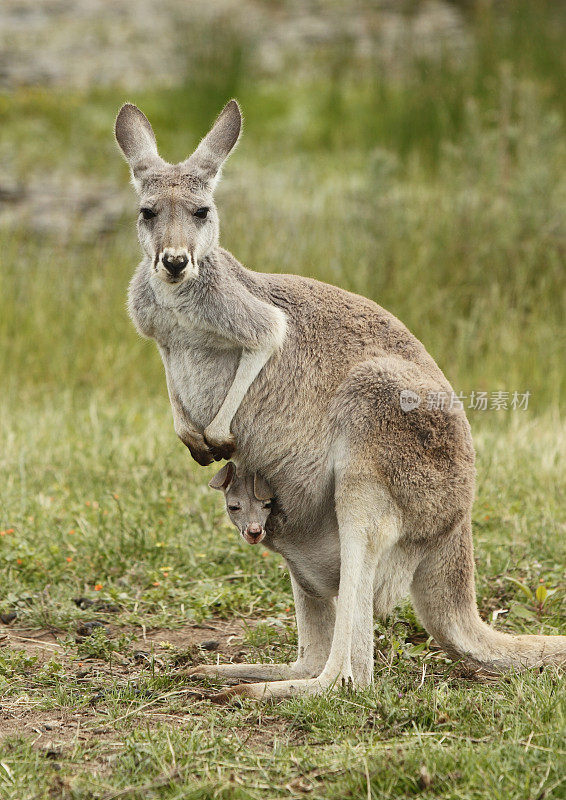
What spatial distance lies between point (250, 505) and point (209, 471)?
1.95 meters

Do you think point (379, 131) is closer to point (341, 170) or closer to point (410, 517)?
point (341, 170)

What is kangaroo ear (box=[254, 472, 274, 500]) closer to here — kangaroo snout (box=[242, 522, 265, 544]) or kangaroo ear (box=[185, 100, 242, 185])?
kangaroo snout (box=[242, 522, 265, 544])

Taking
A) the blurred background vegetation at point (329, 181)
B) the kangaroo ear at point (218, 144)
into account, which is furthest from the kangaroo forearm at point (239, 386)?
the blurred background vegetation at point (329, 181)

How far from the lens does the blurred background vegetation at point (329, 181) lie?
7422 mm

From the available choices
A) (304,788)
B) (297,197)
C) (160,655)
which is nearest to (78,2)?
(297,197)

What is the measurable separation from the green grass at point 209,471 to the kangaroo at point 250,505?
52 cm

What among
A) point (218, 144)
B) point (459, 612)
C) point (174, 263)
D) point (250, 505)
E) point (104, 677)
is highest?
point (218, 144)

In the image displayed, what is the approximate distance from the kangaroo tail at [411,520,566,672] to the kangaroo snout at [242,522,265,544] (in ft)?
1.68

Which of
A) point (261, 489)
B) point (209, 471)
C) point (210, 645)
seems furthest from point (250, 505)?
point (209, 471)

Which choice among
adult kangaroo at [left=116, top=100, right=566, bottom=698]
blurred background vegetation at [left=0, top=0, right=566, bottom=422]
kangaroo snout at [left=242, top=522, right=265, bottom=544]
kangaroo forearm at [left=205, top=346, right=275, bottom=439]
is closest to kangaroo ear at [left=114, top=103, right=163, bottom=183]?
adult kangaroo at [left=116, top=100, right=566, bottom=698]

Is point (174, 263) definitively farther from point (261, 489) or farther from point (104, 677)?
point (104, 677)

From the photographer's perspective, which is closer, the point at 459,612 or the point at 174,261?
the point at 174,261

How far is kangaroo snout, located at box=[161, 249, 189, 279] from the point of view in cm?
318

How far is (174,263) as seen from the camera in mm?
3176
